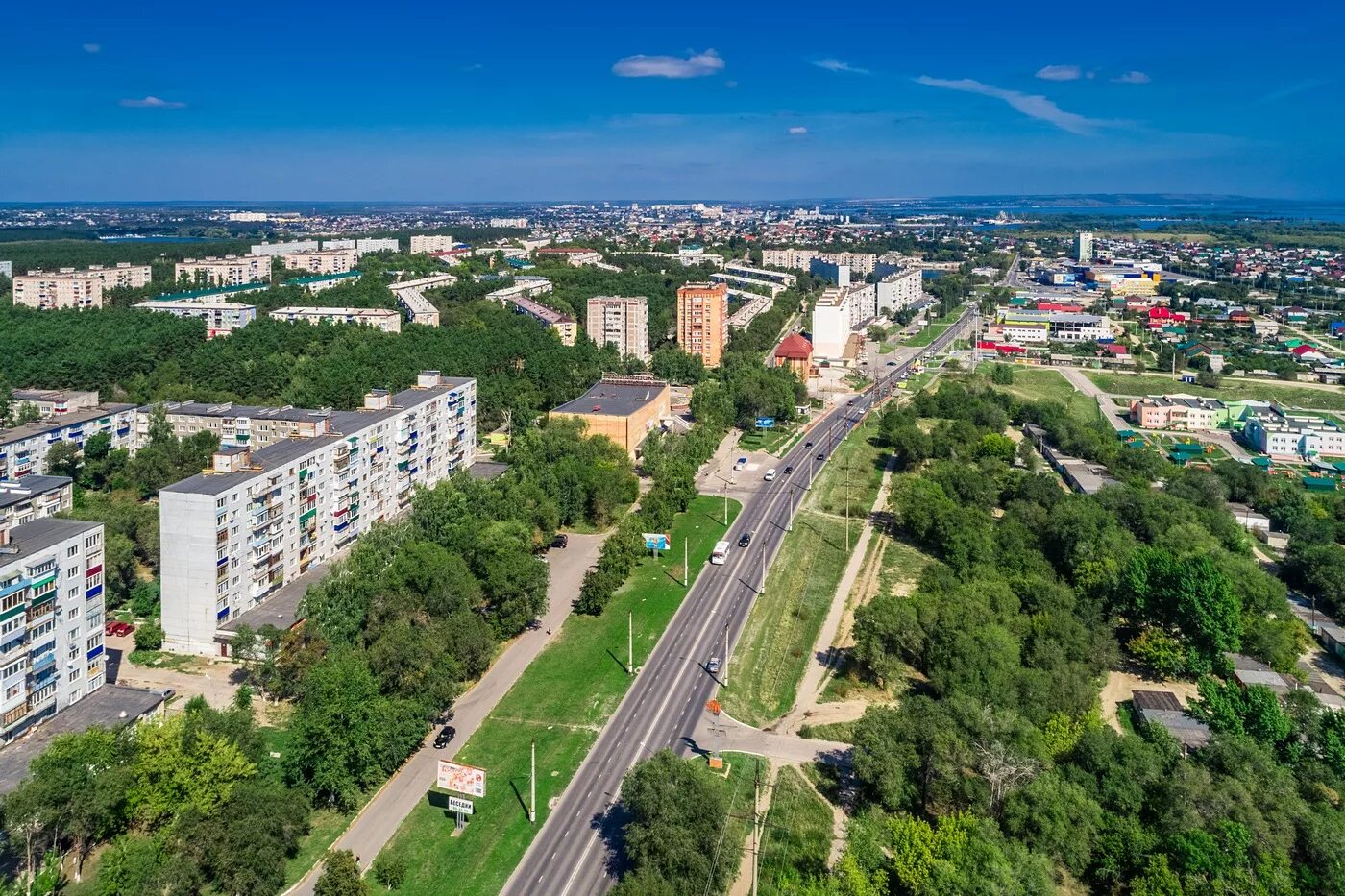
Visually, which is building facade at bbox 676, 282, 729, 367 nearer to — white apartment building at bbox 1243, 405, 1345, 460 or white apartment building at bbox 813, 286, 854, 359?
white apartment building at bbox 813, 286, 854, 359

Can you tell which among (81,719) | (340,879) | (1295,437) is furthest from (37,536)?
(1295,437)

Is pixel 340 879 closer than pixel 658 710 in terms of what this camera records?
Yes

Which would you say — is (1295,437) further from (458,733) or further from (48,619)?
(48,619)

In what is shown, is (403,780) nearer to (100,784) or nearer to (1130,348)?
(100,784)

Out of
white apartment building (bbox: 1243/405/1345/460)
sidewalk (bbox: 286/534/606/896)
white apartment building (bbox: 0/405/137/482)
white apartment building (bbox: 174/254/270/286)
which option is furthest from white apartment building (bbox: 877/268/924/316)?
white apartment building (bbox: 0/405/137/482)

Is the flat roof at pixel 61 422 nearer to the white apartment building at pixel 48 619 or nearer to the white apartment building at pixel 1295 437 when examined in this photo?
the white apartment building at pixel 48 619

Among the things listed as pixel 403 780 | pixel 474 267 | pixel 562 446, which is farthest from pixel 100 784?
pixel 474 267
